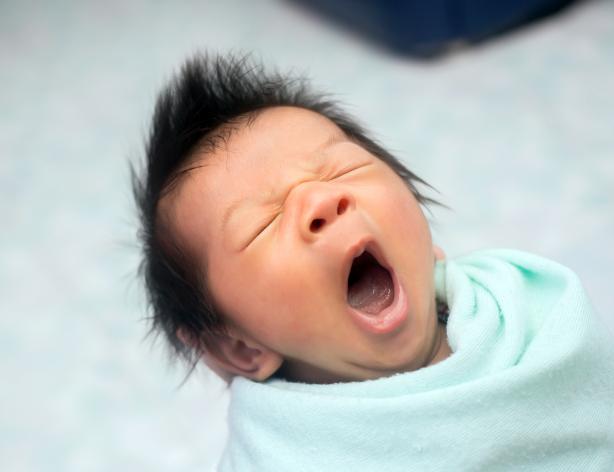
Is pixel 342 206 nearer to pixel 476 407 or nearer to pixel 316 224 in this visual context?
pixel 316 224

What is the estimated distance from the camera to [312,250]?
718 mm

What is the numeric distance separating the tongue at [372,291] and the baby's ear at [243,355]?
9 centimetres

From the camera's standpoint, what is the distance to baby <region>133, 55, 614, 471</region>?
0.71 m

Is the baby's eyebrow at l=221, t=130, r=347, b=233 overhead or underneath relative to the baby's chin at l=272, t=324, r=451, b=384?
overhead

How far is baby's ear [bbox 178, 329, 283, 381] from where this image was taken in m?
0.79

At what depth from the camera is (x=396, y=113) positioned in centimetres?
168

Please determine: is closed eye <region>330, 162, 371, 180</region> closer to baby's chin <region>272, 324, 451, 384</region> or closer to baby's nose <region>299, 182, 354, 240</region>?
baby's nose <region>299, 182, 354, 240</region>

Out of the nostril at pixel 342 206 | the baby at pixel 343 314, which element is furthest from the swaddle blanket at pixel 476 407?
the nostril at pixel 342 206

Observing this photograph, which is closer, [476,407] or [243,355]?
[476,407]

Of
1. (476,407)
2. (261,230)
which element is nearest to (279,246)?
(261,230)

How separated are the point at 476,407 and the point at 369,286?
0.42 feet

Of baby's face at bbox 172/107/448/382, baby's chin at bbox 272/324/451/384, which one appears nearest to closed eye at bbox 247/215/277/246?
baby's face at bbox 172/107/448/382

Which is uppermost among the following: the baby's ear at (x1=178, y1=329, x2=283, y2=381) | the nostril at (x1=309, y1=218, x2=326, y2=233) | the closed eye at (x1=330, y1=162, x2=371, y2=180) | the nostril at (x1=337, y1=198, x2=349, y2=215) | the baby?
the closed eye at (x1=330, y1=162, x2=371, y2=180)

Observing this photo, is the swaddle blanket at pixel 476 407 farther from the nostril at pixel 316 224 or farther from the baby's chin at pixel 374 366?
the nostril at pixel 316 224
